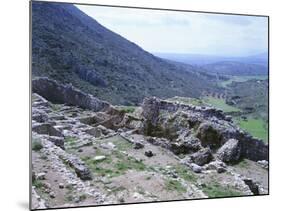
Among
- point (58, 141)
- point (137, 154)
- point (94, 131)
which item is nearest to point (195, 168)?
point (137, 154)

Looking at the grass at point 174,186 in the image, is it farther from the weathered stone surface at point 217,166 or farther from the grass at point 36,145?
the grass at point 36,145

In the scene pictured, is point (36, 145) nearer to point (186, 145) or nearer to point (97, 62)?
point (97, 62)

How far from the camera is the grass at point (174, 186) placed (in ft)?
22.2

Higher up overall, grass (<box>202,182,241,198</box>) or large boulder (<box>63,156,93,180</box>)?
large boulder (<box>63,156,93,180</box>)

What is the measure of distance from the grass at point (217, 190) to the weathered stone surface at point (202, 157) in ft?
0.91

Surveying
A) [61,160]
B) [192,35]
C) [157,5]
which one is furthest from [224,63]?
[61,160]

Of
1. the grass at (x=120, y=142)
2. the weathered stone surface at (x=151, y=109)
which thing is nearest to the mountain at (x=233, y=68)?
the weathered stone surface at (x=151, y=109)

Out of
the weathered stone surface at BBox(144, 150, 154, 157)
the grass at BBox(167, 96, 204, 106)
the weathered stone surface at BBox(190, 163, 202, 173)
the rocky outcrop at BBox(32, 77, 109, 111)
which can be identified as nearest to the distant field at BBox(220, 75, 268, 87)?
the grass at BBox(167, 96, 204, 106)

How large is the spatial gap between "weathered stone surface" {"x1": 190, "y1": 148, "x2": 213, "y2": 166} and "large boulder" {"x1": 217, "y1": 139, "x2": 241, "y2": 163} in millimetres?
134

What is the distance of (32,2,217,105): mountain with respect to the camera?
637 cm

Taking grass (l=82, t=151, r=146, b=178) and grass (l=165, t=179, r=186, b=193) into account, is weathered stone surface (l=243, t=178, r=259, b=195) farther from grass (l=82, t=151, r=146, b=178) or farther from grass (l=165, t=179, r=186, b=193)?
grass (l=82, t=151, r=146, b=178)

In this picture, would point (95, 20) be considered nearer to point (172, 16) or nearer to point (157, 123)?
point (172, 16)

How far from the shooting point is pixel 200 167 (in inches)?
275
